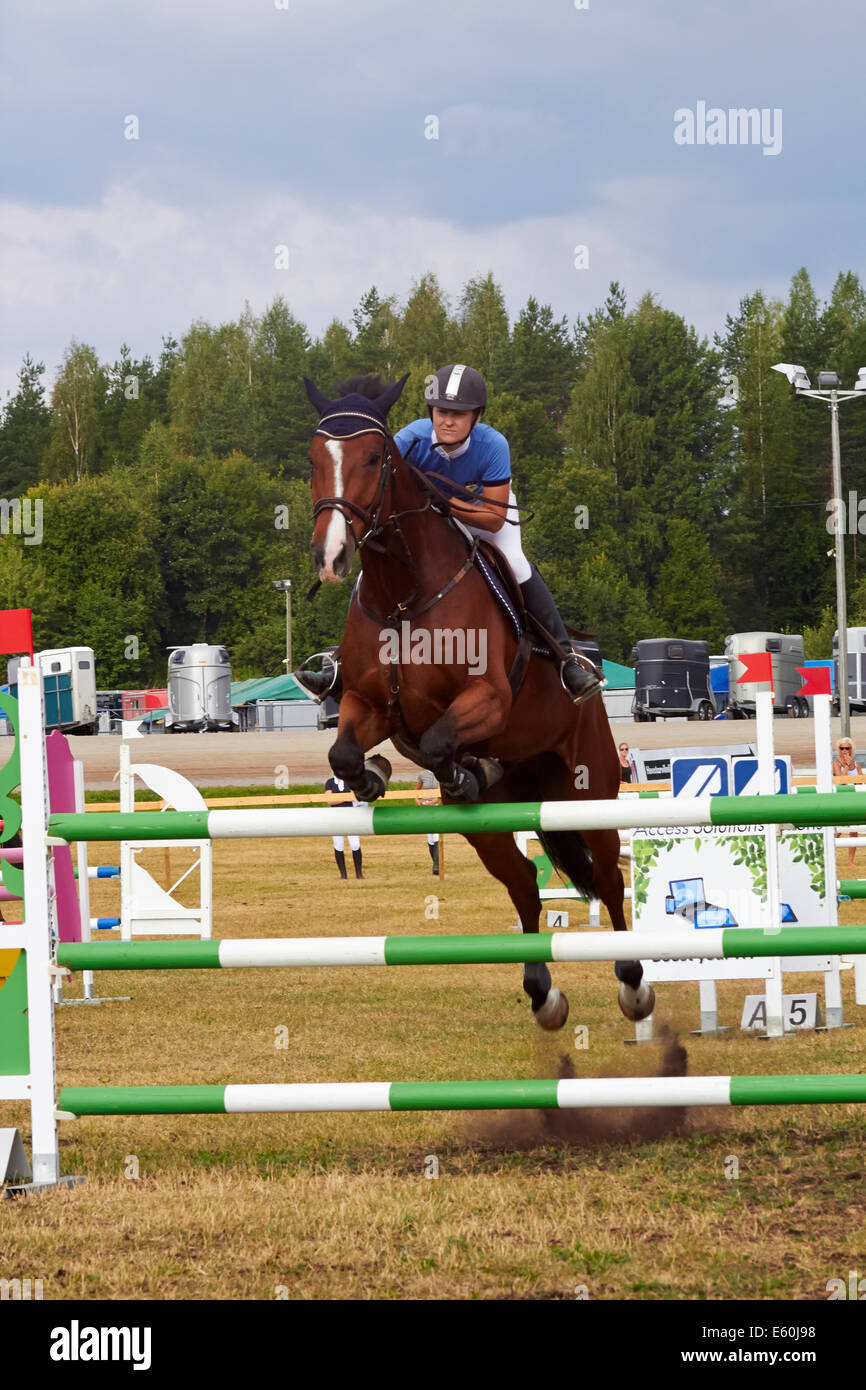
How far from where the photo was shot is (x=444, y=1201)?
408 cm

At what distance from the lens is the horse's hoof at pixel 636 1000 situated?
6178 millimetres

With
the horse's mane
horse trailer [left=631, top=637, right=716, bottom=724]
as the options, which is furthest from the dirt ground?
the horse's mane

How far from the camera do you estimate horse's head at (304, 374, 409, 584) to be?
4.03 meters

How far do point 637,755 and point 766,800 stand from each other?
13717 millimetres

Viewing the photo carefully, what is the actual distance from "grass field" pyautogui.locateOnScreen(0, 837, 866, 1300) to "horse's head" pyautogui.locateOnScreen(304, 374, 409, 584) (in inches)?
72.1

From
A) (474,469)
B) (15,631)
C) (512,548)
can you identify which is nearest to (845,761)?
(512,548)

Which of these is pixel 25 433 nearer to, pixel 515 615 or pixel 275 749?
pixel 275 749

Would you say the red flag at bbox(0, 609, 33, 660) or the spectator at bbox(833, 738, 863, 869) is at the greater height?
the red flag at bbox(0, 609, 33, 660)

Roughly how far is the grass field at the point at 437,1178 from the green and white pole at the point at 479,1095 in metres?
0.27

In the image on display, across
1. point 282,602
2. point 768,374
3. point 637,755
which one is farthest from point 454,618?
point 768,374

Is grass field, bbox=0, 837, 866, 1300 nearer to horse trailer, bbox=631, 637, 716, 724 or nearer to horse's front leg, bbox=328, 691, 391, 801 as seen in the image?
horse's front leg, bbox=328, 691, 391, 801

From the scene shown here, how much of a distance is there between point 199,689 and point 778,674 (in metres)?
18.0

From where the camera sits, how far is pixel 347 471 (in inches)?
167

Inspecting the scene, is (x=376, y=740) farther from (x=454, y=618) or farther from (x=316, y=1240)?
(x=316, y=1240)
